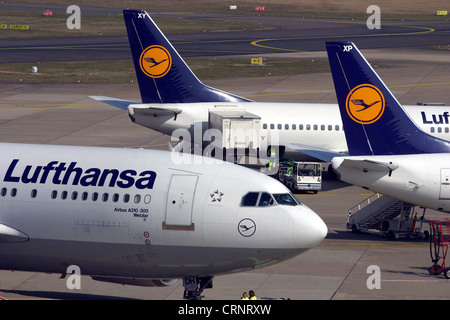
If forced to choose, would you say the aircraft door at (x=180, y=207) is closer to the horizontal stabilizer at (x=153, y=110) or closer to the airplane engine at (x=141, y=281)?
the airplane engine at (x=141, y=281)

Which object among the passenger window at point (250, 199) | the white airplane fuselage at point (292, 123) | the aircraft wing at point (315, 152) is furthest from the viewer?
the white airplane fuselage at point (292, 123)

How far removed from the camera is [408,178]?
43719 millimetres

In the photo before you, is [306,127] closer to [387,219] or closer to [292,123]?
[292,123]

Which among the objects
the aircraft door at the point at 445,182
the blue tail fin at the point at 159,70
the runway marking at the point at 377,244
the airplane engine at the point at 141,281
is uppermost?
the blue tail fin at the point at 159,70

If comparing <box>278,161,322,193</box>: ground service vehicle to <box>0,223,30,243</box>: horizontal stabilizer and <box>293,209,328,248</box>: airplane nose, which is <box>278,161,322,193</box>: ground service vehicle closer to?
<box>293,209,328,248</box>: airplane nose

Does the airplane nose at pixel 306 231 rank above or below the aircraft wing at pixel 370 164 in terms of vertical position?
below

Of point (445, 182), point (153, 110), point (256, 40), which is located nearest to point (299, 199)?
point (445, 182)

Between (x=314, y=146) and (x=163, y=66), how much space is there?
12127mm

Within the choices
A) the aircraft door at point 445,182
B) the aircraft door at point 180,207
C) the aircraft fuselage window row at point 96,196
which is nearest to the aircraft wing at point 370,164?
the aircraft door at point 445,182

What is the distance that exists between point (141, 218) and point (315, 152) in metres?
26.1

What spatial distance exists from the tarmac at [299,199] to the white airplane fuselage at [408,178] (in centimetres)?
285

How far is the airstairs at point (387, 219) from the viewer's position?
1842 inches
